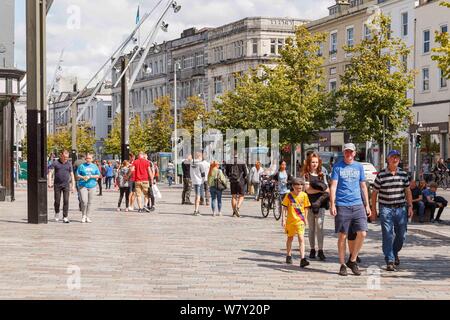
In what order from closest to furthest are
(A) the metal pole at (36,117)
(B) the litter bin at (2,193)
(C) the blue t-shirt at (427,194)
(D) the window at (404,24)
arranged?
(A) the metal pole at (36,117)
(C) the blue t-shirt at (427,194)
(B) the litter bin at (2,193)
(D) the window at (404,24)

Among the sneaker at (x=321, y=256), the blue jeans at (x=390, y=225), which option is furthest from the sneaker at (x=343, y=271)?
the sneaker at (x=321, y=256)

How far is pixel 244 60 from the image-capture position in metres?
87.2

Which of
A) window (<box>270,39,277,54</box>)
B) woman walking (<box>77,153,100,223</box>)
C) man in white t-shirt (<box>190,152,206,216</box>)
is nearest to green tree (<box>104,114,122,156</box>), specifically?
window (<box>270,39,277,54</box>)

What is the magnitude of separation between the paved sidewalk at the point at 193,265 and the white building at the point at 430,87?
32349mm

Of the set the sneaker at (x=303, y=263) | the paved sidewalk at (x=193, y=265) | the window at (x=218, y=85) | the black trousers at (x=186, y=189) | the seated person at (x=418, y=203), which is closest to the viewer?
the paved sidewalk at (x=193, y=265)

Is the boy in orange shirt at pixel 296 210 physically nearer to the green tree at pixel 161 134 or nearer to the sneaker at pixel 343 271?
the sneaker at pixel 343 271

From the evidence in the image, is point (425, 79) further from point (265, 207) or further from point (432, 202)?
point (432, 202)

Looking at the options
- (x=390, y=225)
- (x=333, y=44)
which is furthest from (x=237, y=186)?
(x=333, y=44)

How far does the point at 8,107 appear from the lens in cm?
3422

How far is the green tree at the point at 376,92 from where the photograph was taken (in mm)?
46844

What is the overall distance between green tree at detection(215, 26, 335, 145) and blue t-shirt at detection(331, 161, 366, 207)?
3367 cm

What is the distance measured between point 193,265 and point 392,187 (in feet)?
10.1
